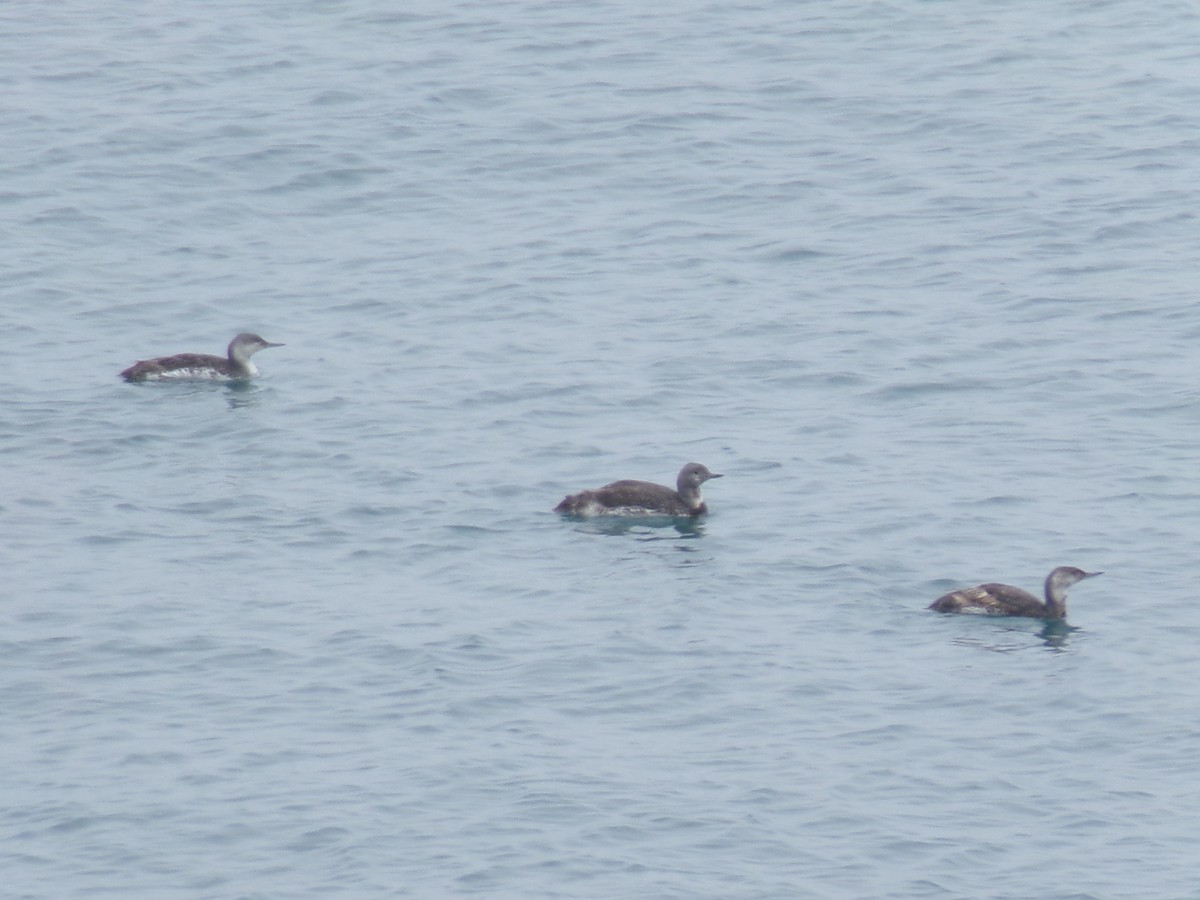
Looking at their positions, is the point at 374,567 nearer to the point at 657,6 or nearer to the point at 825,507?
the point at 825,507

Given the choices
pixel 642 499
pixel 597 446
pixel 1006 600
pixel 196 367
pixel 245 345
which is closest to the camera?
pixel 1006 600

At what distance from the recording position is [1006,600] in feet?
66.6

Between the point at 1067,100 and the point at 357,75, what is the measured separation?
10.8m

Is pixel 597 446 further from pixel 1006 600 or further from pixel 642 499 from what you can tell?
pixel 1006 600

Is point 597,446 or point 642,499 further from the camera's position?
point 597,446

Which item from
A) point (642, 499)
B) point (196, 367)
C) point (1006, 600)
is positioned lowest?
point (1006, 600)

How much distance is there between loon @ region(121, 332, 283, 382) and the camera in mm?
26547

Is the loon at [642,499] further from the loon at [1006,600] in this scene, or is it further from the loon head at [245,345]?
the loon head at [245,345]

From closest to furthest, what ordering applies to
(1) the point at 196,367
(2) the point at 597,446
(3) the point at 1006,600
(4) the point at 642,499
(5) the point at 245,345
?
(3) the point at 1006,600 → (4) the point at 642,499 → (2) the point at 597,446 → (1) the point at 196,367 → (5) the point at 245,345

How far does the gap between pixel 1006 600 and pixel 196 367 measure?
10.2 m

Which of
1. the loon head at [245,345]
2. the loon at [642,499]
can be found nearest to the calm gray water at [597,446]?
the loon at [642,499]

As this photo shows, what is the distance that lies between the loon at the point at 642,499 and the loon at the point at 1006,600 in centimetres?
334

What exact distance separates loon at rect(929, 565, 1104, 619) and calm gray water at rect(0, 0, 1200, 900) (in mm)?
228

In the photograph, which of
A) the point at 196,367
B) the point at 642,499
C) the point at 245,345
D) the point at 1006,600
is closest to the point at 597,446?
the point at 642,499
